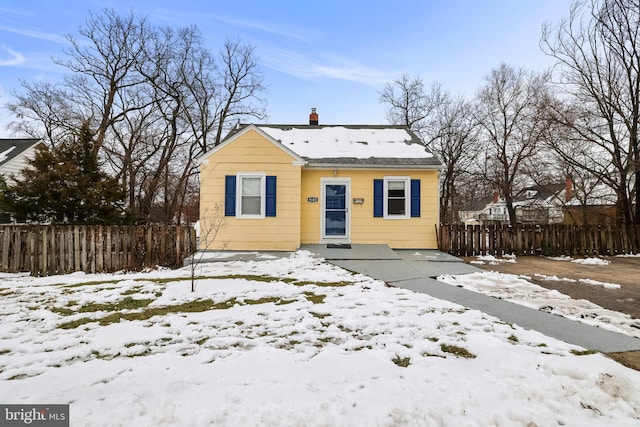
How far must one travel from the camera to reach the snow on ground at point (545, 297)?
12.3ft

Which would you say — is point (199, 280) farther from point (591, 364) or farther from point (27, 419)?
point (591, 364)

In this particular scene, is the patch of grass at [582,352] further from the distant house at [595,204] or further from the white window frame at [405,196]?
the distant house at [595,204]

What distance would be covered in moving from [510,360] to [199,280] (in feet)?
17.4

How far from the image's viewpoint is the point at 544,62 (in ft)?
44.9

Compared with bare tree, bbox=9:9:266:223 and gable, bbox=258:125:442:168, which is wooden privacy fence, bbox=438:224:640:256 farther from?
bare tree, bbox=9:9:266:223

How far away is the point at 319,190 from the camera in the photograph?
10531mm

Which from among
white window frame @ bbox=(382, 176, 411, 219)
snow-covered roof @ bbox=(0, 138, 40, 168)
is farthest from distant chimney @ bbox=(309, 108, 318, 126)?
snow-covered roof @ bbox=(0, 138, 40, 168)

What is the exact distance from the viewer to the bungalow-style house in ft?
31.7

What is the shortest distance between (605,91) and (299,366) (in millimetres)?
16485

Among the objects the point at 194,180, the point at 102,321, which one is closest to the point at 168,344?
the point at 102,321

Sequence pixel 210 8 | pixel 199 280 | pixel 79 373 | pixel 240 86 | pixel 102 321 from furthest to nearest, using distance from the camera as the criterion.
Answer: pixel 240 86
pixel 210 8
pixel 199 280
pixel 102 321
pixel 79 373

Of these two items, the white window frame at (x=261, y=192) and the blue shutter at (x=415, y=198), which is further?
the blue shutter at (x=415, y=198)

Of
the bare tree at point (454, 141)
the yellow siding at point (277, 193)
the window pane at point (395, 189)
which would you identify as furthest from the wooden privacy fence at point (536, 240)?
the bare tree at point (454, 141)

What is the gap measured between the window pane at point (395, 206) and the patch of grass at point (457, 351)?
7.83 m
